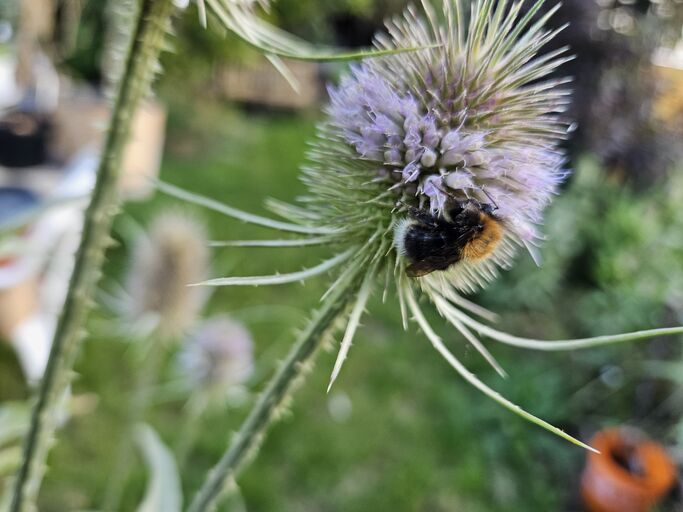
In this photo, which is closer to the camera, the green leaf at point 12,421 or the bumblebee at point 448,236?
the bumblebee at point 448,236

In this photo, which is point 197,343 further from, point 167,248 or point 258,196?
point 258,196

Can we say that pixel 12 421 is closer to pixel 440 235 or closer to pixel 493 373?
pixel 440 235

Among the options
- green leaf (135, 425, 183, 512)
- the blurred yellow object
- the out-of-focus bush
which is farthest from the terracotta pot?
the blurred yellow object

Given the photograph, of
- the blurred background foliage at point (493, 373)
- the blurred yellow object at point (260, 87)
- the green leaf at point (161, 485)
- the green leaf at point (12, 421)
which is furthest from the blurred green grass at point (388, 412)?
the blurred yellow object at point (260, 87)

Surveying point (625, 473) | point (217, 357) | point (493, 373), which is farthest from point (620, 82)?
point (217, 357)

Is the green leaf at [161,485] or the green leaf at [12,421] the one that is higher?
the green leaf at [161,485]

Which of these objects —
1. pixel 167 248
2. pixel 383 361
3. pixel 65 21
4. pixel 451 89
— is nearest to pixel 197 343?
pixel 167 248

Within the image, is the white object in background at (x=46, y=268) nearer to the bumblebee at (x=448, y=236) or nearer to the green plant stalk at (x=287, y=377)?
the green plant stalk at (x=287, y=377)

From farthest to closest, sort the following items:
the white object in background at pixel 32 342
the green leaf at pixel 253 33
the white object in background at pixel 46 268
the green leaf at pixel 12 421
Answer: the white object in background at pixel 32 342 → the white object in background at pixel 46 268 → the green leaf at pixel 12 421 → the green leaf at pixel 253 33
